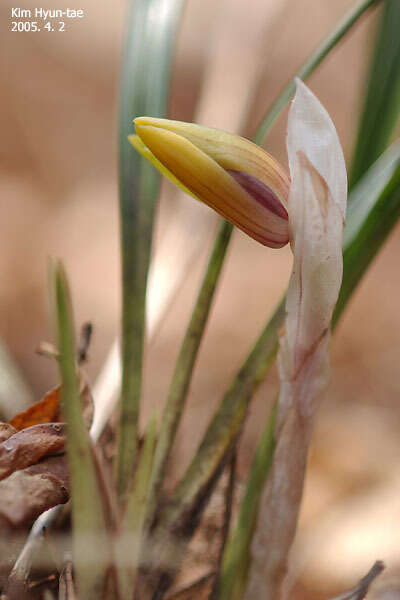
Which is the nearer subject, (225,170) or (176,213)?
(225,170)

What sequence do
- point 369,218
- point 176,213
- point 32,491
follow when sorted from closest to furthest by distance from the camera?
1. point 32,491
2. point 369,218
3. point 176,213

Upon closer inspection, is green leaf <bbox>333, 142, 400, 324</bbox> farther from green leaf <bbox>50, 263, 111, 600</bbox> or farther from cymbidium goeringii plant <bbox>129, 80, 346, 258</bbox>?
green leaf <bbox>50, 263, 111, 600</bbox>

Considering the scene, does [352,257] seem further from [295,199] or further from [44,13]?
[44,13]

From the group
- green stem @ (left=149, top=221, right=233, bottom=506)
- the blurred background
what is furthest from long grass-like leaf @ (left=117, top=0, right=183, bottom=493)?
the blurred background

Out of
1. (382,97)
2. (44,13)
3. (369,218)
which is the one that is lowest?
(369,218)

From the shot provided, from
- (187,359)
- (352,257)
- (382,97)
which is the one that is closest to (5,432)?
(187,359)

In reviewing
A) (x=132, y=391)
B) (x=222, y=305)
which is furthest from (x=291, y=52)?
(x=132, y=391)
